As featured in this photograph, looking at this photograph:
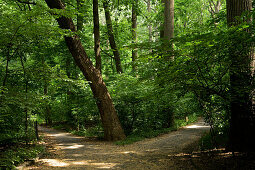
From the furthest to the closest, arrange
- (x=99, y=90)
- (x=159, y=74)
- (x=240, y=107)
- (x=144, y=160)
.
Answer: (x=99, y=90) < (x=144, y=160) < (x=159, y=74) < (x=240, y=107)

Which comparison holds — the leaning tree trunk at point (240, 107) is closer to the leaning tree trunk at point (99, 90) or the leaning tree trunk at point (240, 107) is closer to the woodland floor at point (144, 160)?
the woodland floor at point (144, 160)

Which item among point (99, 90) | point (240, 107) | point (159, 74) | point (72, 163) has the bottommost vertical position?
point (72, 163)

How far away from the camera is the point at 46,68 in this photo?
5.84 meters

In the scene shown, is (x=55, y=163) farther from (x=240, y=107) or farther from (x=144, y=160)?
(x=240, y=107)

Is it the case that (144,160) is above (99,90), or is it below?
below

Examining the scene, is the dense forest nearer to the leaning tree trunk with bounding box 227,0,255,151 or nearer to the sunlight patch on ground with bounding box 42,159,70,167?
the leaning tree trunk with bounding box 227,0,255,151

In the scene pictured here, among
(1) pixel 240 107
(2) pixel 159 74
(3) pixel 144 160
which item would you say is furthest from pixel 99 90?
(1) pixel 240 107

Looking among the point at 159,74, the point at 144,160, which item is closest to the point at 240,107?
the point at 159,74

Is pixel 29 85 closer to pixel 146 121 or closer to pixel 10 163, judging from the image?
pixel 10 163

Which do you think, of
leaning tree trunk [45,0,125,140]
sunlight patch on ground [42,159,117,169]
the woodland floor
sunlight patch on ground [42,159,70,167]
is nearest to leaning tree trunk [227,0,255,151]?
the woodland floor

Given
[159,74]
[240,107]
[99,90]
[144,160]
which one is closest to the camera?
[240,107]

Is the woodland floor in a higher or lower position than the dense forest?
lower

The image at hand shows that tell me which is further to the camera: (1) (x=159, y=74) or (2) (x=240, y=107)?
(1) (x=159, y=74)

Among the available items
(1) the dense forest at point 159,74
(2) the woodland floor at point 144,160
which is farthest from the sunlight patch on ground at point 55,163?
(1) the dense forest at point 159,74
